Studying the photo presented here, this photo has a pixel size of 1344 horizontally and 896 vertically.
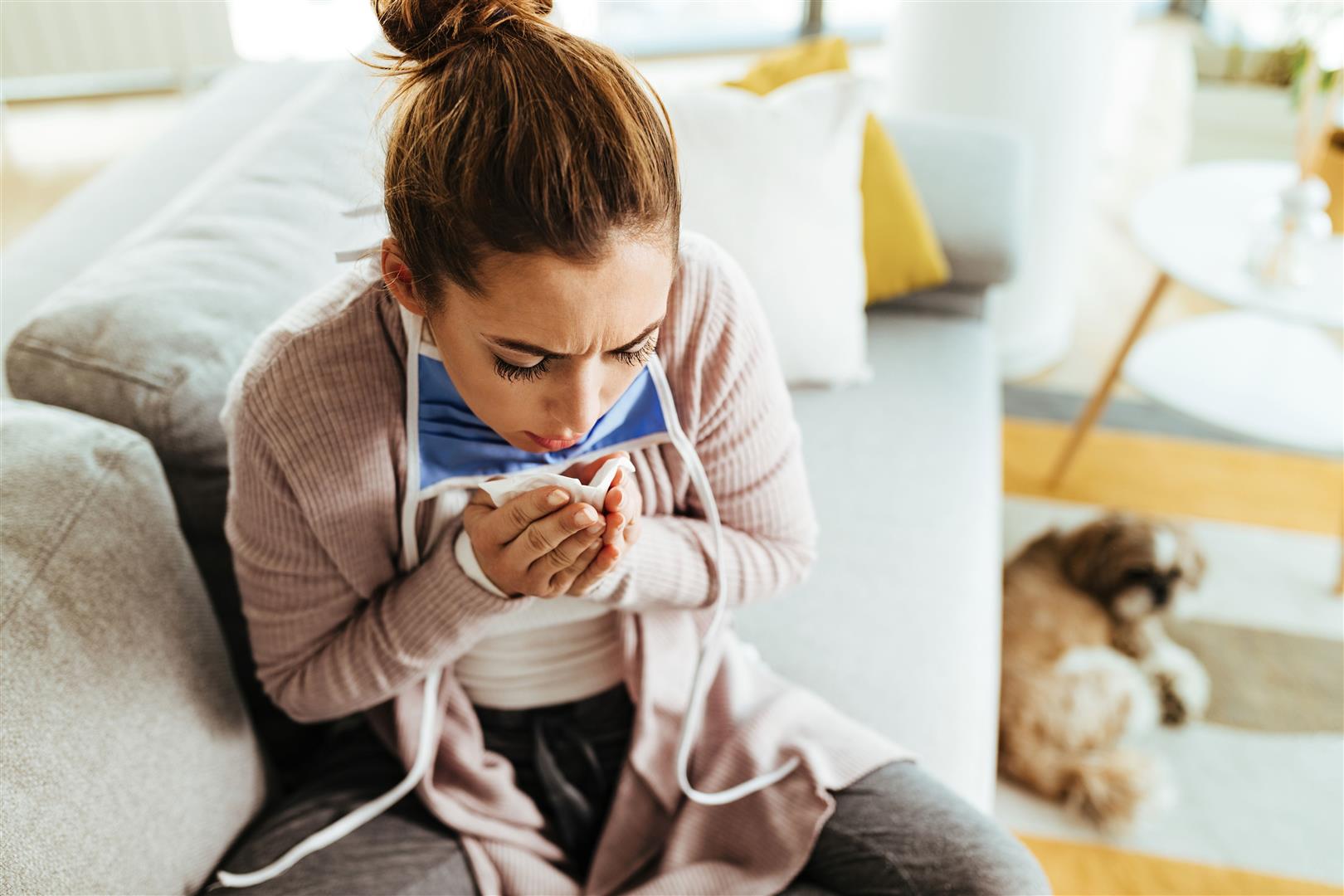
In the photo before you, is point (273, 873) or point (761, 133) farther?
point (761, 133)

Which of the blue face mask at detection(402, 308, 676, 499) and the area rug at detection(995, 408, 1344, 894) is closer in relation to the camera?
the blue face mask at detection(402, 308, 676, 499)

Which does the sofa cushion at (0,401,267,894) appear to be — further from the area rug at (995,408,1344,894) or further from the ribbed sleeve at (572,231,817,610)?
the area rug at (995,408,1344,894)

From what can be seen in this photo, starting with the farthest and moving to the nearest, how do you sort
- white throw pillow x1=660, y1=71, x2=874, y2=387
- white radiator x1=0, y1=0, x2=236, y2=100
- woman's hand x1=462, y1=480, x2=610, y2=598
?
white radiator x1=0, y1=0, x2=236, y2=100
white throw pillow x1=660, y1=71, x2=874, y2=387
woman's hand x1=462, y1=480, x2=610, y2=598

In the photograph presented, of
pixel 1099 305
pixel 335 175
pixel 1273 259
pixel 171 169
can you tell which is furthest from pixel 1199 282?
pixel 171 169

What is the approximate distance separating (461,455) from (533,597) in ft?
0.45

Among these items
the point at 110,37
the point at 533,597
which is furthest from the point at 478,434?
the point at 110,37

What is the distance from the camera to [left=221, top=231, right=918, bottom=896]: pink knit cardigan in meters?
0.86

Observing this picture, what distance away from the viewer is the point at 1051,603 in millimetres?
1747

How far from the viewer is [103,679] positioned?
0.84m

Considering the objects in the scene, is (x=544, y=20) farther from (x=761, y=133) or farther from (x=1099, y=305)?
(x=1099, y=305)

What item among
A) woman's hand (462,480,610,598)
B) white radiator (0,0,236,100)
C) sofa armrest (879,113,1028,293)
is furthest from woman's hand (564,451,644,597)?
white radiator (0,0,236,100)

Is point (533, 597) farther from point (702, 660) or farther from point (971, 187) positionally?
point (971, 187)

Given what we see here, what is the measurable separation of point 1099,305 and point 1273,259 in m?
1.14

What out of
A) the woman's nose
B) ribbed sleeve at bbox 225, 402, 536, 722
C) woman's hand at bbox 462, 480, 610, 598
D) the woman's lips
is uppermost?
the woman's nose
